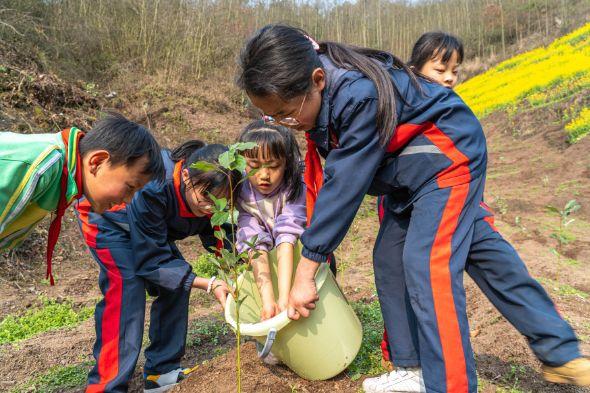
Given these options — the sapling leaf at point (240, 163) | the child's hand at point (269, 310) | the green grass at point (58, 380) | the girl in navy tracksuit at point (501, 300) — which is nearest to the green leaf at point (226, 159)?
the sapling leaf at point (240, 163)

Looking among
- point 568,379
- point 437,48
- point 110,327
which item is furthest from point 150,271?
point 437,48

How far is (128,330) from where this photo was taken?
88.4 inches

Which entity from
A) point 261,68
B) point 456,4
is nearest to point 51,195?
point 261,68

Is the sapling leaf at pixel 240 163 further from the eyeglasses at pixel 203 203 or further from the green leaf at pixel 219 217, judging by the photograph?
the eyeglasses at pixel 203 203

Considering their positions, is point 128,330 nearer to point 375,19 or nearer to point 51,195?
point 51,195

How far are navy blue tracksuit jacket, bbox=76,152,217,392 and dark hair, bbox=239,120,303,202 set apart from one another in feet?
1.38

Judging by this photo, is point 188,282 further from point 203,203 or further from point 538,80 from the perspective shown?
point 538,80

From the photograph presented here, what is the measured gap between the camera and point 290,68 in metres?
1.57

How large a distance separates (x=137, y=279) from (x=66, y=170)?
0.90m

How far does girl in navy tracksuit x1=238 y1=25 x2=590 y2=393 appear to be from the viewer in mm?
1562

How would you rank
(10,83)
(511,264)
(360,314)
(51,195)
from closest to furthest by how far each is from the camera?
(51,195), (511,264), (360,314), (10,83)

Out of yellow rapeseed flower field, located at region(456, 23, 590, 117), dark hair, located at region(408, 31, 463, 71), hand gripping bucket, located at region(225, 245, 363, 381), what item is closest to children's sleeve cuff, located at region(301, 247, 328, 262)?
hand gripping bucket, located at region(225, 245, 363, 381)

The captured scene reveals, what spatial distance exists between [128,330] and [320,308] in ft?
3.16

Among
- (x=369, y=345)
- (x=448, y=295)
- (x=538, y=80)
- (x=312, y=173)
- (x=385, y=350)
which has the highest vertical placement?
(x=312, y=173)
